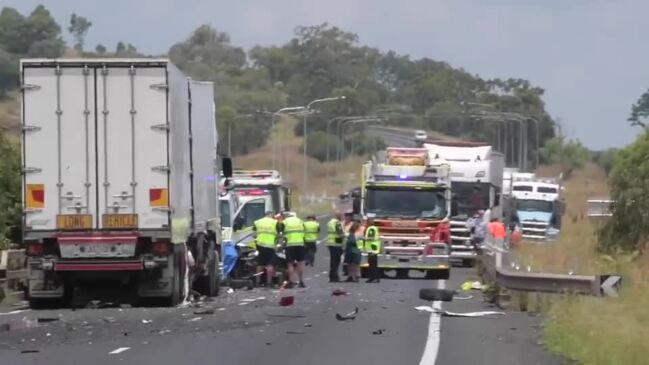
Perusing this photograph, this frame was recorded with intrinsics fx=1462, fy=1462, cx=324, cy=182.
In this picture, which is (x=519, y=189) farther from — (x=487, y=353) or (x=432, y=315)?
(x=487, y=353)

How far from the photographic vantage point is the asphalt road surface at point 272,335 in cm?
1584

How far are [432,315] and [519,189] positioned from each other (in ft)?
151

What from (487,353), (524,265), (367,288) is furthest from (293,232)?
(487,353)

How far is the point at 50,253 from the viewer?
2270 cm

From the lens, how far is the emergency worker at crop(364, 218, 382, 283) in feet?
114

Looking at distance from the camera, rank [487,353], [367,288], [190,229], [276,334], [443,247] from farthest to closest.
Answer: [443,247] < [367,288] < [190,229] < [276,334] < [487,353]

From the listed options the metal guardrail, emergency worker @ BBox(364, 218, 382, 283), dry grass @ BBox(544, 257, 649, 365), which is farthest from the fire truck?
dry grass @ BBox(544, 257, 649, 365)

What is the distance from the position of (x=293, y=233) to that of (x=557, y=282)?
10101 millimetres

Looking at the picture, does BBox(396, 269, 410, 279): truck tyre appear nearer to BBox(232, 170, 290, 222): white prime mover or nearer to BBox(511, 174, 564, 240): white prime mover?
BBox(232, 170, 290, 222): white prime mover

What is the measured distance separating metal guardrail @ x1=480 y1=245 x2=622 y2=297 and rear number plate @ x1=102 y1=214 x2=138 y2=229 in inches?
240

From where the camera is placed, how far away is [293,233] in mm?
31578

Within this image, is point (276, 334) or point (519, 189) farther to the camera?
point (519, 189)

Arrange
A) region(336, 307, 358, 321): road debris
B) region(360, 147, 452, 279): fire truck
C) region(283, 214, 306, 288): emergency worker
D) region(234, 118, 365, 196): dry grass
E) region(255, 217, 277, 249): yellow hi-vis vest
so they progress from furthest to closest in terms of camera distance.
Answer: region(234, 118, 365, 196): dry grass < region(360, 147, 452, 279): fire truck < region(283, 214, 306, 288): emergency worker < region(255, 217, 277, 249): yellow hi-vis vest < region(336, 307, 358, 321): road debris

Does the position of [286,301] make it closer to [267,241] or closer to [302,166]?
[267,241]
